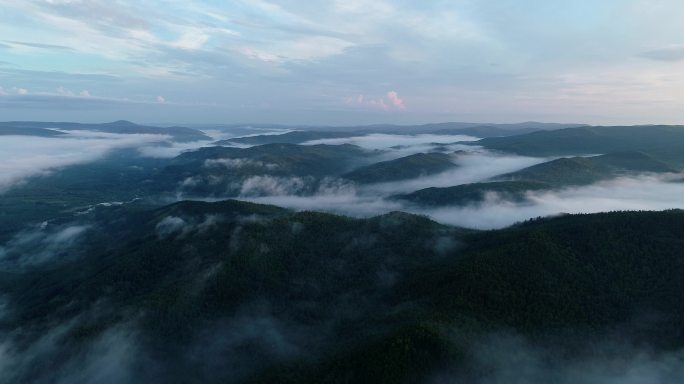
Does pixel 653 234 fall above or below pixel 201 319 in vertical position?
above

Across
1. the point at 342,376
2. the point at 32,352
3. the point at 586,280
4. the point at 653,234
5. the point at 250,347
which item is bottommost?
the point at 32,352

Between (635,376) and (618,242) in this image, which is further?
(618,242)

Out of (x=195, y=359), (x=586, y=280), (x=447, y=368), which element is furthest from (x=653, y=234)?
(x=195, y=359)

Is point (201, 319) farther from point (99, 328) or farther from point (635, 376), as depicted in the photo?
point (635, 376)

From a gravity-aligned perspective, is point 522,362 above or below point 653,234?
below

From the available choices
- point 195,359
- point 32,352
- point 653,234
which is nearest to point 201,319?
point 195,359

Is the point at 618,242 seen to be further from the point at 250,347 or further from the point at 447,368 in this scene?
the point at 250,347

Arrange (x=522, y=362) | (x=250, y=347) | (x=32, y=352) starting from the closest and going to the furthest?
1. (x=522, y=362)
2. (x=250, y=347)
3. (x=32, y=352)

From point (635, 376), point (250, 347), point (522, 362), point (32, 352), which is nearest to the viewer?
point (635, 376)

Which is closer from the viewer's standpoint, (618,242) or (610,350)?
(610,350)
